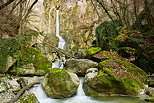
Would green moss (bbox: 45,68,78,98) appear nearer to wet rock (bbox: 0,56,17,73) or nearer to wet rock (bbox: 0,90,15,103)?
wet rock (bbox: 0,90,15,103)

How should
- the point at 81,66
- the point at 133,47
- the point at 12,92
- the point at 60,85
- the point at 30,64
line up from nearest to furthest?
the point at 12,92 → the point at 60,85 → the point at 81,66 → the point at 30,64 → the point at 133,47

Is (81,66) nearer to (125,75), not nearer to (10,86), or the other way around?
(125,75)

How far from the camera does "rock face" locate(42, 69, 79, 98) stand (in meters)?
5.05

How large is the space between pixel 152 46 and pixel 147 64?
1.15m

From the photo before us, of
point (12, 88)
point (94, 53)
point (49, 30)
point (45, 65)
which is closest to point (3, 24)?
point (45, 65)

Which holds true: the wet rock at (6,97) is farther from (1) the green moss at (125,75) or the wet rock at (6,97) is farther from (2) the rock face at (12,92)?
(1) the green moss at (125,75)

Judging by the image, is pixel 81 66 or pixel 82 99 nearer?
pixel 82 99

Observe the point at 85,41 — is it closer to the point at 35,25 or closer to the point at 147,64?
the point at 35,25

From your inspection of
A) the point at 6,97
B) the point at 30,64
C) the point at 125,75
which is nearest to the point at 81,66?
the point at 125,75

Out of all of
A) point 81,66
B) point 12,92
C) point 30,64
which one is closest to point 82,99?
point 81,66

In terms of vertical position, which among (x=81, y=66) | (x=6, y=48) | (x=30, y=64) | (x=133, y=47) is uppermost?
(x=6, y=48)

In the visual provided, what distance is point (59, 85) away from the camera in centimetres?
504

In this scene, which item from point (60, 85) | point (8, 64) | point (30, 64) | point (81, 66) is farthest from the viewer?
point (30, 64)

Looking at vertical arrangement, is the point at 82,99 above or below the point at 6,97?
below
